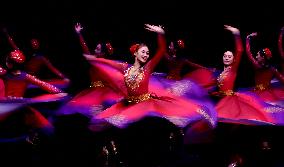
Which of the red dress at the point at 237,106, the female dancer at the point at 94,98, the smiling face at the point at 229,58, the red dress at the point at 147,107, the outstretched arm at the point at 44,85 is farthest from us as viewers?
the female dancer at the point at 94,98

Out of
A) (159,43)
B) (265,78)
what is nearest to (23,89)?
(159,43)

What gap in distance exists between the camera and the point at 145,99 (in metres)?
4.73

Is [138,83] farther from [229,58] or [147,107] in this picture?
[229,58]

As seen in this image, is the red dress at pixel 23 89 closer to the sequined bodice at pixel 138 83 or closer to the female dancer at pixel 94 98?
the female dancer at pixel 94 98

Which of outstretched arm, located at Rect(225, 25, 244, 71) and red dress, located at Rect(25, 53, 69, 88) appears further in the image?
red dress, located at Rect(25, 53, 69, 88)

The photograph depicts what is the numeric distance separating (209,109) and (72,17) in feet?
11.0

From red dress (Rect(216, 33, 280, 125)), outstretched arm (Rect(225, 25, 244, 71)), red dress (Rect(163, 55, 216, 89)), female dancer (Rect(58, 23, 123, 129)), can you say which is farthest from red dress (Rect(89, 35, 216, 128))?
red dress (Rect(163, 55, 216, 89))

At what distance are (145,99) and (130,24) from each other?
8.76 feet

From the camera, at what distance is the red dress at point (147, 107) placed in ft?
14.4

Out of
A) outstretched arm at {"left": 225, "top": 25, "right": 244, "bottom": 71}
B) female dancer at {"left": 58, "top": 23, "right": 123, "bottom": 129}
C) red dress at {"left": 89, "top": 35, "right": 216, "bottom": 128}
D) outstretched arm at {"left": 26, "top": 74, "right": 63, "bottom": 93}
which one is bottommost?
female dancer at {"left": 58, "top": 23, "right": 123, "bottom": 129}

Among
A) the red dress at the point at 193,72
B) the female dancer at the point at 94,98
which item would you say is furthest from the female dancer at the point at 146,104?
the red dress at the point at 193,72

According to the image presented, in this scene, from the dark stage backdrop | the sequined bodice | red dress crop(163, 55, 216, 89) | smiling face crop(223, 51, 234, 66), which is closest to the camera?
the sequined bodice

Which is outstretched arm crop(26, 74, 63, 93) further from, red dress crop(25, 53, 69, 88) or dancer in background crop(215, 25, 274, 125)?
dancer in background crop(215, 25, 274, 125)

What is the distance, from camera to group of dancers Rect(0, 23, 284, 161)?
15.0 ft
